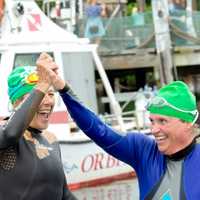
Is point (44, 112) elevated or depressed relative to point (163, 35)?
elevated

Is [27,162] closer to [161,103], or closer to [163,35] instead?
[161,103]

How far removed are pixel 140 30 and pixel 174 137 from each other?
1256 cm

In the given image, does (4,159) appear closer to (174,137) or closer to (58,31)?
(174,137)

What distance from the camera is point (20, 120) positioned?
3266mm

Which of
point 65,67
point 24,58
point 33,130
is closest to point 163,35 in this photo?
point 65,67

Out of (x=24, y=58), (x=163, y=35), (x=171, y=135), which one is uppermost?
(x=171, y=135)

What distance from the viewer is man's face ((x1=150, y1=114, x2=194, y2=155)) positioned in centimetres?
319

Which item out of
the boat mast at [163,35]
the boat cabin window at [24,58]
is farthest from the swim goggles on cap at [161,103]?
the boat mast at [163,35]

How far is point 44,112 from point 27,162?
24cm

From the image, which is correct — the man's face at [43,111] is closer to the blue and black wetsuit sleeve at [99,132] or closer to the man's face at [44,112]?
the man's face at [44,112]

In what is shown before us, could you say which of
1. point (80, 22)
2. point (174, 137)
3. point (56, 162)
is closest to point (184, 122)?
point (174, 137)

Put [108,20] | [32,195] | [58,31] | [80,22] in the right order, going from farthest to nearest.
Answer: [108,20]
[80,22]
[58,31]
[32,195]

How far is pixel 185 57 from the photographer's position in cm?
1786

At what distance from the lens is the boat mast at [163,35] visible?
14.9 m
